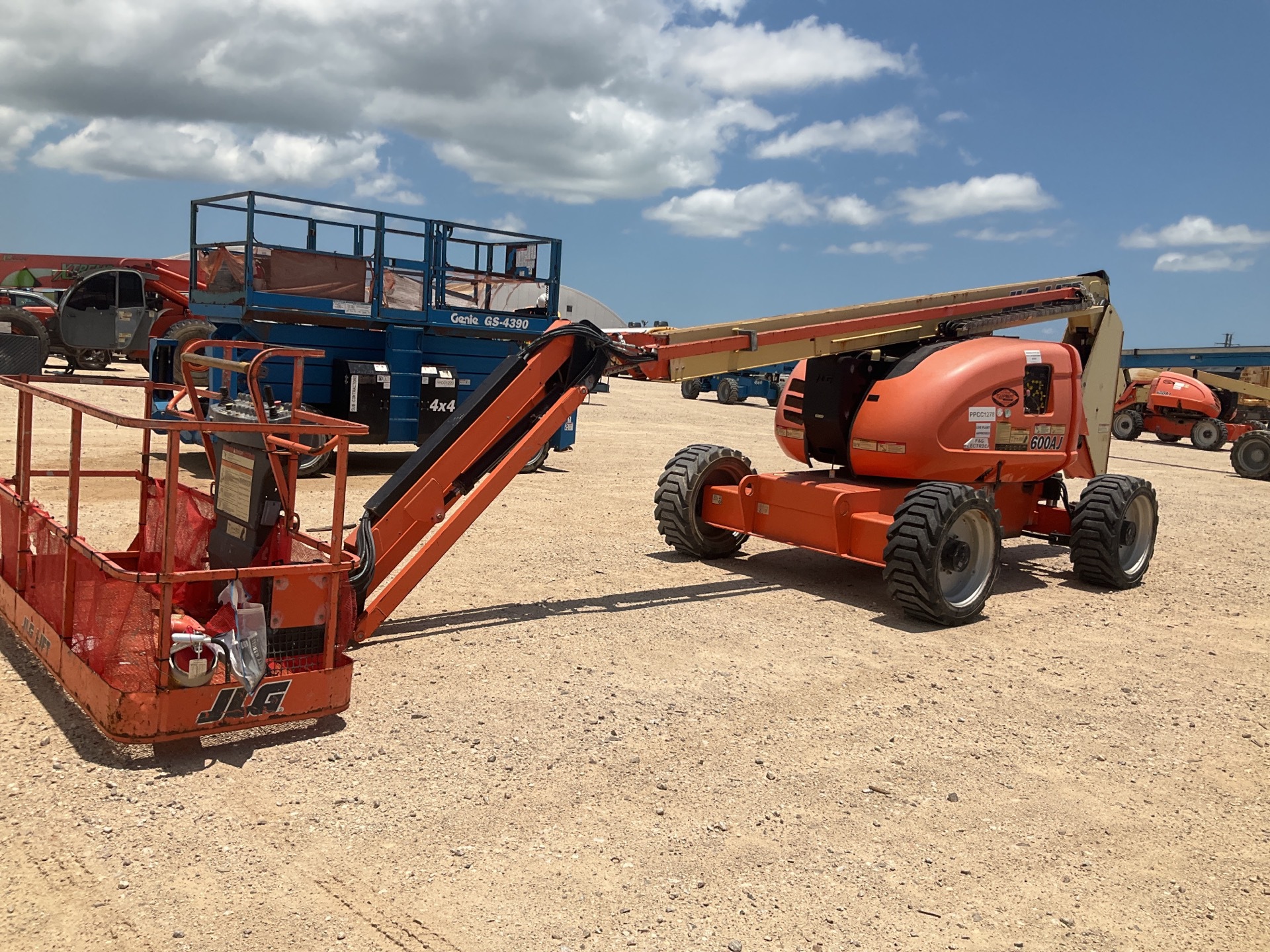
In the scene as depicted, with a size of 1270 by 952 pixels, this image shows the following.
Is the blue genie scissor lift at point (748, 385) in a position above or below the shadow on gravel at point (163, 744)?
above

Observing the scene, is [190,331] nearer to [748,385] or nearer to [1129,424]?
[748,385]

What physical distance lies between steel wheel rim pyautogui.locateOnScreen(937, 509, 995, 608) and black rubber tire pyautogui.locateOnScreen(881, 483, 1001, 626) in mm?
12

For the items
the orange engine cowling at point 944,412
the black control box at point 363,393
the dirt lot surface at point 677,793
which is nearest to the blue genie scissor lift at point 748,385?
the black control box at point 363,393

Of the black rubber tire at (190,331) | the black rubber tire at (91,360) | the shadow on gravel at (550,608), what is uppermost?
the black rubber tire at (190,331)

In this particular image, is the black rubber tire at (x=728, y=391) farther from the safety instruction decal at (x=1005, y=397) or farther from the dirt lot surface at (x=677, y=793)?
the dirt lot surface at (x=677, y=793)

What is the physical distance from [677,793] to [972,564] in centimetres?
402

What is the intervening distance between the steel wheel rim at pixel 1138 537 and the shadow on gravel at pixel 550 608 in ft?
10.4

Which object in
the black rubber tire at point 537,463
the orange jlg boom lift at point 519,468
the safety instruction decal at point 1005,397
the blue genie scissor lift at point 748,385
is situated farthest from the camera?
the blue genie scissor lift at point 748,385

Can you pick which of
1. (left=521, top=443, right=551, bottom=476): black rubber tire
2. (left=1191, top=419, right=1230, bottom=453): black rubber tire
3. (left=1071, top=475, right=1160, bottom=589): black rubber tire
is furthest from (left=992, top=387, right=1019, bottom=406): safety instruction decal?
(left=1191, top=419, right=1230, bottom=453): black rubber tire

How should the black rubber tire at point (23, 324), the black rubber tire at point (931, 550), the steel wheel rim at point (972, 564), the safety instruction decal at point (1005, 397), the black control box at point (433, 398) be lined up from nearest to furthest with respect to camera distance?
the black rubber tire at point (931, 550) < the steel wheel rim at point (972, 564) < the safety instruction decal at point (1005, 397) < the black control box at point (433, 398) < the black rubber tire at point (23, 324)

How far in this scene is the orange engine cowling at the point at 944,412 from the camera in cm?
788

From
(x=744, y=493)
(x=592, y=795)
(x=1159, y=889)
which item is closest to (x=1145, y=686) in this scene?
(x=1159, y=889)

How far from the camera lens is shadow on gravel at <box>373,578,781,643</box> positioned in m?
6.29

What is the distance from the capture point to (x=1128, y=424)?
28.3 m
